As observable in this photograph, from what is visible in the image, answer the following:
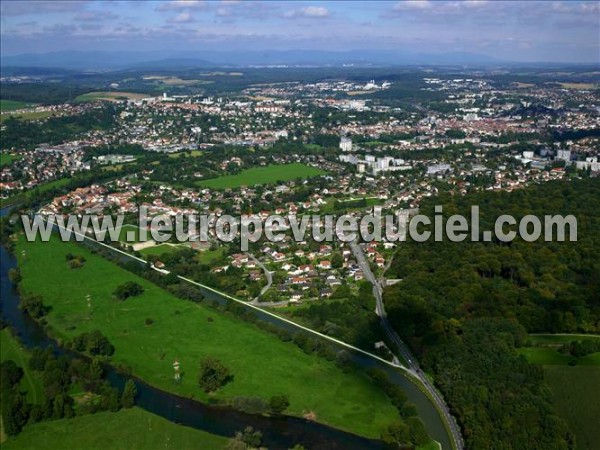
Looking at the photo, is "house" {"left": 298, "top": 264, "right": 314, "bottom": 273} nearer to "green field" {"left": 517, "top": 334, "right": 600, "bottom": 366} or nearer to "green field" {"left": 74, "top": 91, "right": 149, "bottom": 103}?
"green field" {"left": 517, "top": 334, "right": 600, "bottom": 366}

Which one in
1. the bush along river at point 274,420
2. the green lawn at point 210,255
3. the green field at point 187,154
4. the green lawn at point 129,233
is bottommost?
the bush along river at point 274,420

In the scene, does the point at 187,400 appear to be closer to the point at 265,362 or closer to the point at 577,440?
the point at 265,362

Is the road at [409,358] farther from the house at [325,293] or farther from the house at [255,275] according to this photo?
the house at [255,275]

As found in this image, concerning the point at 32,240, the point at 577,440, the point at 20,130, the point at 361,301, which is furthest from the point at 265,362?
the point at 20,130

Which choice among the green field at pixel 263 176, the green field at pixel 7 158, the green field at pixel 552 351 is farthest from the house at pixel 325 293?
the green field at pixel 7 158

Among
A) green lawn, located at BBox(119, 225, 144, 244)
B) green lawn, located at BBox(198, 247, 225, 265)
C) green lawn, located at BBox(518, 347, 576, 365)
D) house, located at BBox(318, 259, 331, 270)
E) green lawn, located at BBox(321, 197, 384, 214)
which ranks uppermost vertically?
green lawn, located at BBox(321, 197, 384, 214)

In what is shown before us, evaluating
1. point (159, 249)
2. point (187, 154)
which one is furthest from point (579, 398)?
point (187, 154)

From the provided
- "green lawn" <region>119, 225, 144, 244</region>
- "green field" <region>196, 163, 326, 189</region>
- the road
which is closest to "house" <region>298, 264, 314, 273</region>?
the road
